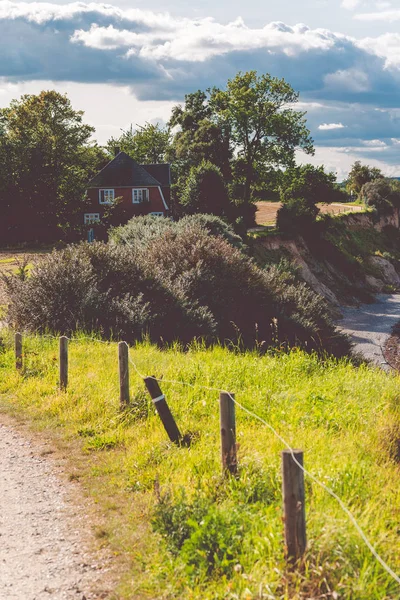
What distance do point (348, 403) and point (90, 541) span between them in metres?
4.69

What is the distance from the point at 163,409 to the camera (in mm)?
8508

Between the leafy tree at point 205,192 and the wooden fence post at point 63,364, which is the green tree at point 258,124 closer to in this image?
the leafy tree at point 205,192

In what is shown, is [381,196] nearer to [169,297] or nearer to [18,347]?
[169,297]

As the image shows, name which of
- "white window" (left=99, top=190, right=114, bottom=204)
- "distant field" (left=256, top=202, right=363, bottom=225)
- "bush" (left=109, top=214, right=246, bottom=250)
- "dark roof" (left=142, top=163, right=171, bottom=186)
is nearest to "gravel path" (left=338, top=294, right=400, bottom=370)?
"bush" (left=109, top=214, right=246, bottom=250)

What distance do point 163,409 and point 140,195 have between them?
2177 inches

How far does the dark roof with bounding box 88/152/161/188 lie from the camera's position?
6178 cm

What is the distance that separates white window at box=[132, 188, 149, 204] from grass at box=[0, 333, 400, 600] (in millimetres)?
50395

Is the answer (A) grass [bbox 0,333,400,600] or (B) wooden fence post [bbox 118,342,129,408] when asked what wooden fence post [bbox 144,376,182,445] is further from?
(B) wooden fence post [bbox 118,342,129,408]

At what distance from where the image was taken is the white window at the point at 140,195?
204 feet

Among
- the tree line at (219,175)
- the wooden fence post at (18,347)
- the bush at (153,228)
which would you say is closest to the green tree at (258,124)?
the tree line at (219,175)

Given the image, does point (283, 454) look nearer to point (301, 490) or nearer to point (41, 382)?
point (301, 490)

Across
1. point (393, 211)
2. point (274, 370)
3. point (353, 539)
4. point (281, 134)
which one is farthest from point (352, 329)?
point (393, 211)

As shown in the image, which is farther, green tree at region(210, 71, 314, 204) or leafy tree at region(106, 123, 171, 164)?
leafy tree at region(106, 123, 171, 164)

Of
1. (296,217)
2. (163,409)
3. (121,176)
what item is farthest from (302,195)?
(163,409)
